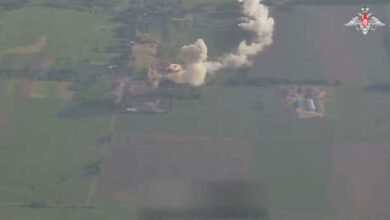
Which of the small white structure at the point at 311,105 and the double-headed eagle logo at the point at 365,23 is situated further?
the double-headed eagle logo at the point at 365,23

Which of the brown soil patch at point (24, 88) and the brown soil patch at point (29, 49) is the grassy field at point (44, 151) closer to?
the brown soil patch at point (24, 88)

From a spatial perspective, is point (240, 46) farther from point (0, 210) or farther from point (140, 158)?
point (0, 210)

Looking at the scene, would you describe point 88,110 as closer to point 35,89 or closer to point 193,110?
point 35,89

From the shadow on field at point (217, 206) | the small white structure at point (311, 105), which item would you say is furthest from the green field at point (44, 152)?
the small white structure at point (311, 105)

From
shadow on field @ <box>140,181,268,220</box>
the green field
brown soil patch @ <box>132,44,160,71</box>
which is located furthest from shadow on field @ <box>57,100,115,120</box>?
shadow on field @ <box>140,181,268,220</box>

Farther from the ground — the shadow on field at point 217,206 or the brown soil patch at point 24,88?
the brown soil patch at point 24,88

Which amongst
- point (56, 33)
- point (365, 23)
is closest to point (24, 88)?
point (56, 33)

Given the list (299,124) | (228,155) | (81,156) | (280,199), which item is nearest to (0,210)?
(81,156)
